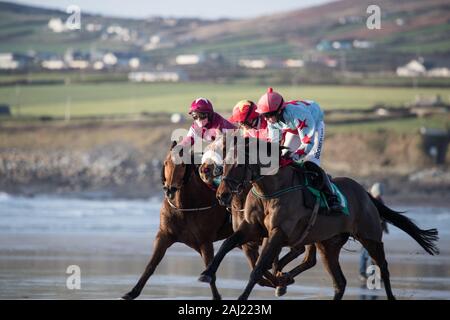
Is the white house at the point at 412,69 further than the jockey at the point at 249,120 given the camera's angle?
Yes

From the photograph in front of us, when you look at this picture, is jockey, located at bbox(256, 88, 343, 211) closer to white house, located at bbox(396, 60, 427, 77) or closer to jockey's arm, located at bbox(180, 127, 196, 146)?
jockey's arm, located at bbox(180, 127, 196, 146)

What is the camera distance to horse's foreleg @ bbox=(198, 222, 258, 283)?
45.1ft

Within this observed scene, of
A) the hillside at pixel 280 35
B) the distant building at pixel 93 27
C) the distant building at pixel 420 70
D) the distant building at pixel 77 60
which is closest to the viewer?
the distant building at pixel 420 70

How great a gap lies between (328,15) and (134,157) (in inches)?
2337

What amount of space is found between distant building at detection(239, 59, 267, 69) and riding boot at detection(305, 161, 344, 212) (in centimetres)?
6645

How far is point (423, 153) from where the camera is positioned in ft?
167

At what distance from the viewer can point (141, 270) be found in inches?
778

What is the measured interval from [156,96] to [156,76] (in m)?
9.66

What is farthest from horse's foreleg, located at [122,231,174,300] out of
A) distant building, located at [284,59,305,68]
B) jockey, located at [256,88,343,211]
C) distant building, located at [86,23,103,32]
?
distant building, located at [86,23,103,32]

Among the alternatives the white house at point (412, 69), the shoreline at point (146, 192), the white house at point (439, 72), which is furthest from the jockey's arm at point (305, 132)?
the white house at point (412, 69)

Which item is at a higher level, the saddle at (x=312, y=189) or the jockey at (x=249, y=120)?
the jockey at (x=249, y=120)

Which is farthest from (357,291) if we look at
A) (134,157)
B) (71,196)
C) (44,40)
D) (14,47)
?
(44,40)

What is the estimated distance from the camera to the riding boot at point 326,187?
14516 millimetres

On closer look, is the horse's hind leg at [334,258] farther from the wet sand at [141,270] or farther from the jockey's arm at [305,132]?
the jockey's arm at [305,132]
